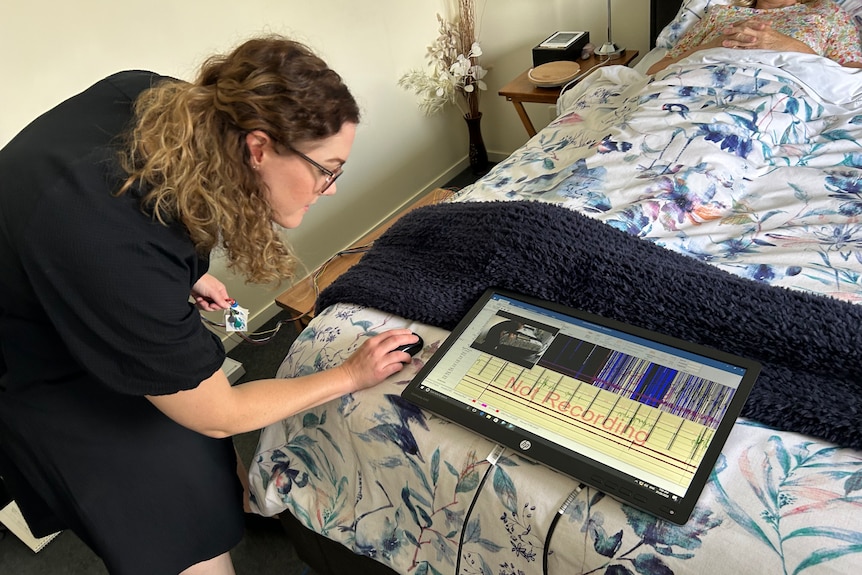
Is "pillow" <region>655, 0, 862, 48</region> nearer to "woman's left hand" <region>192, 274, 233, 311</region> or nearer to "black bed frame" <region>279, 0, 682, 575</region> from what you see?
"woman's left hand" <region>192, 274, 233, 311</region>

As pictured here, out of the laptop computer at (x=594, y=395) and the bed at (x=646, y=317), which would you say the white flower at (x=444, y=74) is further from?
the laptop computer at (x=594, y=395)

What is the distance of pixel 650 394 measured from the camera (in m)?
0.83

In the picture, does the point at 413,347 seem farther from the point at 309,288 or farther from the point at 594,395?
the point at 309,288

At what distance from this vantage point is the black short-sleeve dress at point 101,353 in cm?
75

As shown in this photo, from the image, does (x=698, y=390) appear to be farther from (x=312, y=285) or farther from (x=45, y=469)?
(x=312, y=285)

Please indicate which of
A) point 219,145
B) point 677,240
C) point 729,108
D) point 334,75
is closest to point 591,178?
point 677,240

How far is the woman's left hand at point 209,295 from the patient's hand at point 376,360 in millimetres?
461

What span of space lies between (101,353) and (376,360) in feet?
1.27

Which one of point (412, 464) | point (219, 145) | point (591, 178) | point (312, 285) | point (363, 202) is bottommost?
point (363, 202)

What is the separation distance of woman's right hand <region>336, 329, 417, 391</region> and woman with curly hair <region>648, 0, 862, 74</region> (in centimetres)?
136

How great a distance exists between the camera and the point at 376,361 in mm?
980

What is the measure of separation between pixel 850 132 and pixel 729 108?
0.88 ft

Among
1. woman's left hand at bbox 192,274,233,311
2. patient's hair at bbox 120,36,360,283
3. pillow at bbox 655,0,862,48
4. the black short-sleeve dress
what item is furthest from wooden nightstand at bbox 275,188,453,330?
pillow at bbox 655,0,862,48

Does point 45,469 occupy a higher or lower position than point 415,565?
higher
